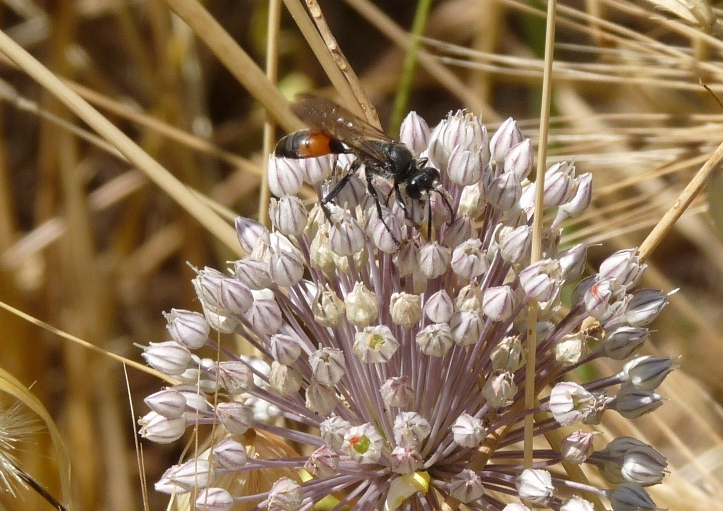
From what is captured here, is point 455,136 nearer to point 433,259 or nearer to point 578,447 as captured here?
point 433,259

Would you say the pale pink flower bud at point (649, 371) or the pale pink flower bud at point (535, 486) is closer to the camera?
the pale pink flower bud at point (535, 486)

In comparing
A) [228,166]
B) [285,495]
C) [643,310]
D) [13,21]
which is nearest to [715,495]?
[643,310]

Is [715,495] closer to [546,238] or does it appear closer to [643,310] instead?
[643,310]

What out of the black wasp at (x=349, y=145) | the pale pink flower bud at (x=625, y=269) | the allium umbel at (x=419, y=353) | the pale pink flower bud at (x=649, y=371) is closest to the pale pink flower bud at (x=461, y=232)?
the allium umbel at (x=419, y=353)

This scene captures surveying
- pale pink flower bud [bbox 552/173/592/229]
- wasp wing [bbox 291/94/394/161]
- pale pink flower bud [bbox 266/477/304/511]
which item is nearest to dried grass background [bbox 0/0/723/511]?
wasp wing [bbox 291/94/394/161]

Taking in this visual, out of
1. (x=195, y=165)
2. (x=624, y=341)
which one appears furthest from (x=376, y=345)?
(x=195, y=165)

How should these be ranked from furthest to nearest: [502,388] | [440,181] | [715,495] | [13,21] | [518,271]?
1. [13,21]
2. [715,495]
3. [440,181]
4. [518,271]
5. [502,388]

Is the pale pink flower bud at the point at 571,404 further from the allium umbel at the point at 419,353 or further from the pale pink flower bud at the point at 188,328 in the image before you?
the pale pink flower bud at the point at 188,328
